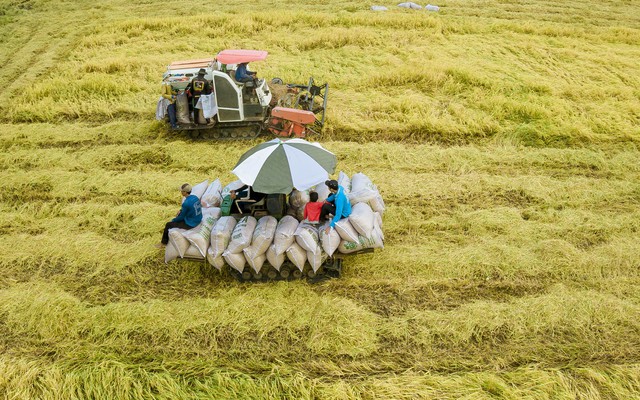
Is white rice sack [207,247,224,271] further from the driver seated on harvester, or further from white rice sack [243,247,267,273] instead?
the driver seated on harvester

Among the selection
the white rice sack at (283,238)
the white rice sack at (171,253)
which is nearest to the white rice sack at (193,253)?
the white rice sack at (171,253)

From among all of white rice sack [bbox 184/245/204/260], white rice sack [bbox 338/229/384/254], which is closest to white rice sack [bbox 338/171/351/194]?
white rice sack [bbox 338/229/384/254]

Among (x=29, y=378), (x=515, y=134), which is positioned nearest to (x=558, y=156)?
(x=515, y=134)

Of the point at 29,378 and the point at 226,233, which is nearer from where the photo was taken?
the point at 29,378

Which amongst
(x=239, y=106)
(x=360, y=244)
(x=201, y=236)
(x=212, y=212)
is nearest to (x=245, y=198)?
(x=212, y=212)

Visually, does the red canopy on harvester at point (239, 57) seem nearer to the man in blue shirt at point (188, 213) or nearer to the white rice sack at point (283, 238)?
the man in blue shirt at point (188, 213)

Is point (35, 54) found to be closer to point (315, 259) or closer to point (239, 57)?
point (239, 57)

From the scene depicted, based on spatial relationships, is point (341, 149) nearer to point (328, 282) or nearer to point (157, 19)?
point (328, 282)
